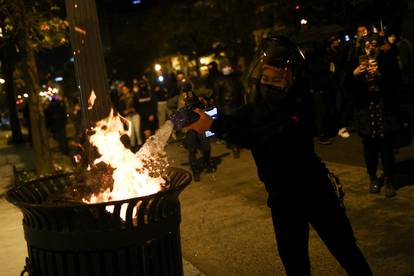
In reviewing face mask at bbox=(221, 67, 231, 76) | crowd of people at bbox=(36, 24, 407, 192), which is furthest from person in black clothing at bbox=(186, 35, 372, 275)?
face mask at bbox=(221, 67, 231, 76)

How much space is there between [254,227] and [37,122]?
5.35 m

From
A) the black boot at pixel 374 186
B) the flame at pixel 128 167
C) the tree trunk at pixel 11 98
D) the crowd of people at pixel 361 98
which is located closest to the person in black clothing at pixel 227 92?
the crowd of people at pixel 361 98

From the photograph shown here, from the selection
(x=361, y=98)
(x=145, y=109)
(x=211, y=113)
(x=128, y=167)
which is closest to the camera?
(x=211, y=113)

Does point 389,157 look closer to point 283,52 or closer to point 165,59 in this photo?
point 283,52

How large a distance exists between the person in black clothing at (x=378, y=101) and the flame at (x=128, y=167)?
3233 mm

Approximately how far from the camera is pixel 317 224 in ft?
11.7

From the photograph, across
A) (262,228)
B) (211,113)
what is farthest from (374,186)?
(211,113)

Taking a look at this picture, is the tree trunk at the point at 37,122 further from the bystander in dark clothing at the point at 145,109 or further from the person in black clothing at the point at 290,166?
the person in black clothing at the point at 290,166

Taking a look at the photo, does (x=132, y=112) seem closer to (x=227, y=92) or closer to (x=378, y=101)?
(x=227, y=92)

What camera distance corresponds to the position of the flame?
3928mm

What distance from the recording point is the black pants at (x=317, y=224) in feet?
11.5

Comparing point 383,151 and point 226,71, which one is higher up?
point 226,71

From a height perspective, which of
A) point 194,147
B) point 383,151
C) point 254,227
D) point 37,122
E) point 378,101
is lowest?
point 254,227

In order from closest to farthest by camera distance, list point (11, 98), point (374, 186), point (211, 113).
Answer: point (211, 113) → point (374, 186) → point (11, 98)
